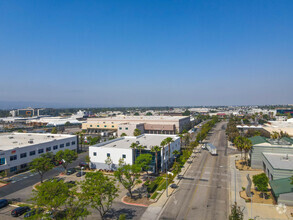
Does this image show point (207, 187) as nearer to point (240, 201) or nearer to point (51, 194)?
point (240, 201)

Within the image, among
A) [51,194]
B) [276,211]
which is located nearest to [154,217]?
[51,194]

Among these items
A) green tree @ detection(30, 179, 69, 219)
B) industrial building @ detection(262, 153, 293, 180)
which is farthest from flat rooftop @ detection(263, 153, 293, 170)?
green tree @ detection(30, 179, 69, 219)

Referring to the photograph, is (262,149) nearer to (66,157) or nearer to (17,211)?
(66,157)

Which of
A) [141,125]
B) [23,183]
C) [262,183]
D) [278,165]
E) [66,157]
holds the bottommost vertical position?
[23,183]

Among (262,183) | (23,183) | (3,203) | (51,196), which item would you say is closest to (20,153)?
(23,183)

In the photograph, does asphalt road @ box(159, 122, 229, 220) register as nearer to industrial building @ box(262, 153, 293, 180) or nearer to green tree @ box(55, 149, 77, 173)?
industrial building @ box(262, 153, 293, 180)

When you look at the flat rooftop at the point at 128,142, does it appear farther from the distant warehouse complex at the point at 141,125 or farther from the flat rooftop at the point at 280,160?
the distant warehouse complex at the point at 141,125

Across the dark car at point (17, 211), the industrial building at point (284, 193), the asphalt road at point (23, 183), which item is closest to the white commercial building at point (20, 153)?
the asphalt road at point (23, 183)
